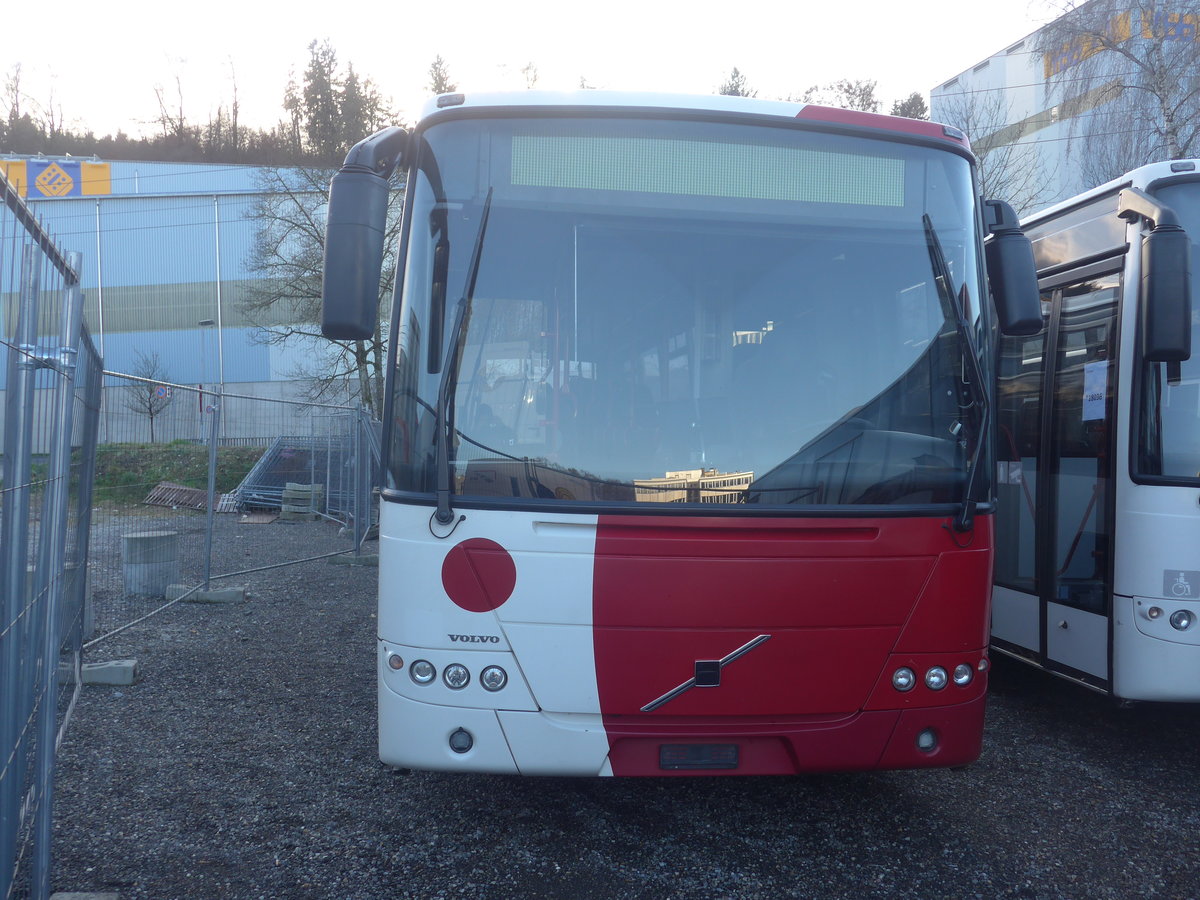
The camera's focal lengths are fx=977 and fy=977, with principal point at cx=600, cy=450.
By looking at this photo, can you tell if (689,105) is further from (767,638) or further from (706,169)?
(767,638)

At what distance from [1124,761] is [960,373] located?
270cm

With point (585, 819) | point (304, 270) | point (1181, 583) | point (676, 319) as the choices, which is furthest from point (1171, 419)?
point (304, 270)

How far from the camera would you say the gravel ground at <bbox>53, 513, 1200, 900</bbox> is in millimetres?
3607

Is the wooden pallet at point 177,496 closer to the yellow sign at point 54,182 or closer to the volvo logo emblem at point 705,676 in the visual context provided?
the volvo logo emblem at point 705,676

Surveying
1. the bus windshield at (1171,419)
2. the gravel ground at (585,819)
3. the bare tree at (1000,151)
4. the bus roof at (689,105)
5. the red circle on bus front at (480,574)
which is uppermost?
the bare tree at (1000,151)

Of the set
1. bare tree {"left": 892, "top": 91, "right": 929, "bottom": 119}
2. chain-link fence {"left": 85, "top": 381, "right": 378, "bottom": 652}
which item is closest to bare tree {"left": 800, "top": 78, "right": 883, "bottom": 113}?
bare tree {"left": 892, "top": 91, "right": 929, "bottom": 119}

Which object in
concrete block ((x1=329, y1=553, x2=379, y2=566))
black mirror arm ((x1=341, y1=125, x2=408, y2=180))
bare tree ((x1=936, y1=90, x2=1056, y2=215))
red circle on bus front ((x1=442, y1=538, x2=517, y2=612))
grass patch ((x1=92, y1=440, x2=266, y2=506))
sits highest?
bare tree ((x1=936, y1=90, x2=1056, y2=215))

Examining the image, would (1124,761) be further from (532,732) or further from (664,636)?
(532,732)

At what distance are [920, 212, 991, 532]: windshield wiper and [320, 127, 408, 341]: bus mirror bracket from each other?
2171mm

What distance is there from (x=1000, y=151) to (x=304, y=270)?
59.3 ft

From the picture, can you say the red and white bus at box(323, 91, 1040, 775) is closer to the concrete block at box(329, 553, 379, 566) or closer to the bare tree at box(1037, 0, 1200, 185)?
the concrete block at box(329, 553, 379, 566)

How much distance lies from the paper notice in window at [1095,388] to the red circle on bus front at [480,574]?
3.45 m

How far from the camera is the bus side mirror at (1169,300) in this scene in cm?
422

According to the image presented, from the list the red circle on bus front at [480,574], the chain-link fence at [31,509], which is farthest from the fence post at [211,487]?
the red circle on bus front at [480,574]
